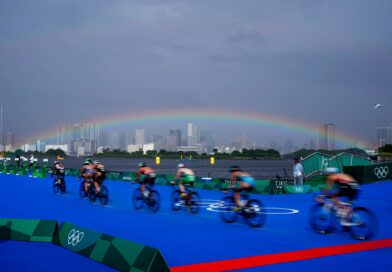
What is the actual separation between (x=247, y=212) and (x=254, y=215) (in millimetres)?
214

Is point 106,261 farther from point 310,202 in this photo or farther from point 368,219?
point 310,202

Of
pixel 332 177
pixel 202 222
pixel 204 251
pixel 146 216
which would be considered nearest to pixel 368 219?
pixel 332 177

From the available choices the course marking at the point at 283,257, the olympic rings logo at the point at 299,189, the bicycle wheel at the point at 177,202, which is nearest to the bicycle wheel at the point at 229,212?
the bicycle wheel at the point at 177,202

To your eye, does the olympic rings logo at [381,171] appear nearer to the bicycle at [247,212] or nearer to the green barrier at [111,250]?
the bicycle at [247,212]

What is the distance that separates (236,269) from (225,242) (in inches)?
109

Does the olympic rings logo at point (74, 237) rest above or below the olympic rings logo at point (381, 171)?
below

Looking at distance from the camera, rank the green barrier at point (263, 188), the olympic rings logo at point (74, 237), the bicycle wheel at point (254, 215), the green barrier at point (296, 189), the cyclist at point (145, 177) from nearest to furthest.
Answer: the olympic rings logo at point (74, 237) → the bicycle wheel at point (254, 215) → the cyclist at point (145, 177) → the green barrier at point (263, 188) → the green barrier at point (296, 189)

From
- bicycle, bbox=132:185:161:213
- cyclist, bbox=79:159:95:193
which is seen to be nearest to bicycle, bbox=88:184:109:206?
cyclist, bbox=79:159:95:193

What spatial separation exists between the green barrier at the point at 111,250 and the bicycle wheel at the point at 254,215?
5.30 metres

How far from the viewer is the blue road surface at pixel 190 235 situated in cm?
892

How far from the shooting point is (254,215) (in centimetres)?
1374

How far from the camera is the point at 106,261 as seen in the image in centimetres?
873

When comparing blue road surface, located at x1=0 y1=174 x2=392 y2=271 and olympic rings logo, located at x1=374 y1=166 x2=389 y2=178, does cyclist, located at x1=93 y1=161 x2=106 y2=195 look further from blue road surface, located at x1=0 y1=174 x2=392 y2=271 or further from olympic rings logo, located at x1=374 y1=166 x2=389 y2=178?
olympic rings logo, located at x1=374 y1=166 x2=389 y2=178

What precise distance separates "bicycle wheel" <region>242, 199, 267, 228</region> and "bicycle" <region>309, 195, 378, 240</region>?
5.27 feet
